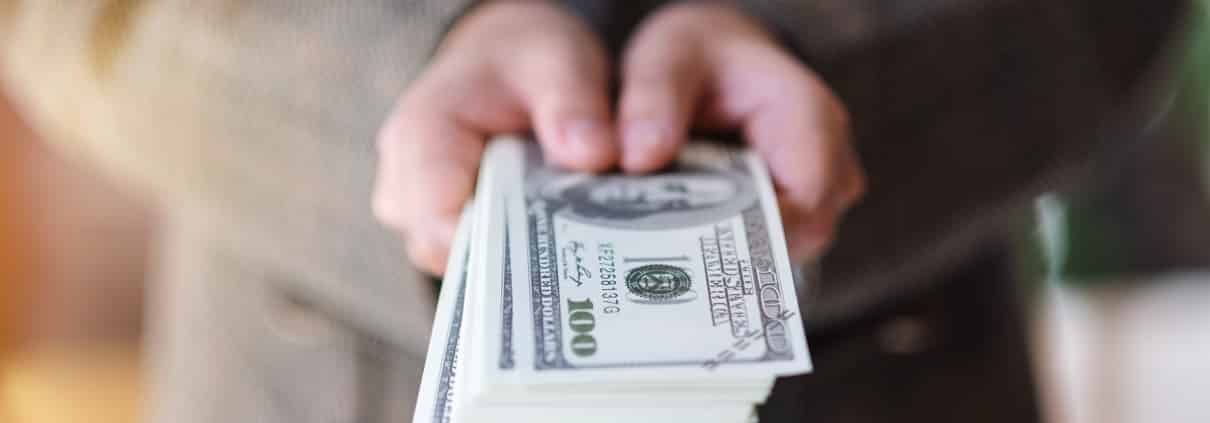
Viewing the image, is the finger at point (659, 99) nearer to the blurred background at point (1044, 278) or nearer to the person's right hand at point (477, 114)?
the person's right hand at point (477, 114)

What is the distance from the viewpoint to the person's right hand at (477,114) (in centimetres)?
43

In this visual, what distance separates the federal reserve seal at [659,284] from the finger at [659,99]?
0.25ft

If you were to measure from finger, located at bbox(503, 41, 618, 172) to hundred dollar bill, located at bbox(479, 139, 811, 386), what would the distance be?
0.02 m

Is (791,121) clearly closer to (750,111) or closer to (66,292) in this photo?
(750,111)

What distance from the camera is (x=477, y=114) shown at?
455 millimetres

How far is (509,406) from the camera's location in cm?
34

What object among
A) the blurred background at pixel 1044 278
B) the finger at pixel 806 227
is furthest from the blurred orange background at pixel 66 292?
the finger at pixel 806 227

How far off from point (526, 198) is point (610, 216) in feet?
0.13

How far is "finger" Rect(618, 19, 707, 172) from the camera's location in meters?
0.44

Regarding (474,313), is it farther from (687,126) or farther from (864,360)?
(864,360)

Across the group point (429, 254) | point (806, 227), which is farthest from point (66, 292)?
Result: point (806, 227)

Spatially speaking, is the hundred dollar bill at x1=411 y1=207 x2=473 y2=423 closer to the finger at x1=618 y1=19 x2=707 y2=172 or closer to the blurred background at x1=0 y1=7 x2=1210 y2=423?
the finger at x1=618 y1=19 x2=707 y2=172
